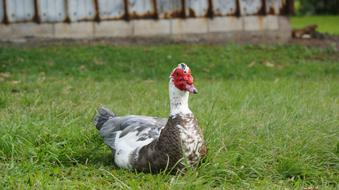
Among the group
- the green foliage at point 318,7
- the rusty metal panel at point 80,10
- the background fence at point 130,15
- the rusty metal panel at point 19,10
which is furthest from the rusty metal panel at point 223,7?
the green foliage at point 318,7

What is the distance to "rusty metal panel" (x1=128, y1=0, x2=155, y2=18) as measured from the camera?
1254cm

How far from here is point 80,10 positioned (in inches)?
488

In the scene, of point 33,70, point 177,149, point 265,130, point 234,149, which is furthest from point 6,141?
point 33,70

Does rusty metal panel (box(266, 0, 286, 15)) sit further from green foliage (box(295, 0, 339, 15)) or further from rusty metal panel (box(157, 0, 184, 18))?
green foliage (box(295, 0, 339, 15))

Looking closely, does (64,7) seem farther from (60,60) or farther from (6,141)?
(6,141)

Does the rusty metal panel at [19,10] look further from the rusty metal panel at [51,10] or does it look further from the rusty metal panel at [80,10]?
the rusty metal panel at [80,10]

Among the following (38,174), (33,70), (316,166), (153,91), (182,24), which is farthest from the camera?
(182,24)

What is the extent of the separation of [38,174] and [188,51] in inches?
296

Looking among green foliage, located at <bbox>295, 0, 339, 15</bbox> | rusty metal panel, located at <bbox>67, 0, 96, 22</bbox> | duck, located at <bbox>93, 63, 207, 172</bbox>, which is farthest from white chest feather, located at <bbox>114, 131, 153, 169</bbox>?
green foliage, located at <bbox>295, 0, 339, 15</bbox>

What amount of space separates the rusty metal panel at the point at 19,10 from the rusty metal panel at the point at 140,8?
184cm

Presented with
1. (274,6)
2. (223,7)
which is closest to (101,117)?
(223,7)

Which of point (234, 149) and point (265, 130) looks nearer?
point (234, 149)

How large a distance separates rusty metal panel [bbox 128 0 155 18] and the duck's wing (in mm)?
7268

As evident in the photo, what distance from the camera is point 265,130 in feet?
19.3
